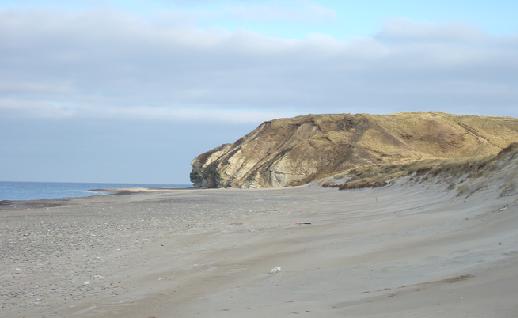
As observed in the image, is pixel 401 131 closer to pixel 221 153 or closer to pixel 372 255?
pixel 221 153

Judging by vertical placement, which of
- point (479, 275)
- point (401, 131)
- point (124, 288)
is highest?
point (401, 131)

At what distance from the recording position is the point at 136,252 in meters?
12.1

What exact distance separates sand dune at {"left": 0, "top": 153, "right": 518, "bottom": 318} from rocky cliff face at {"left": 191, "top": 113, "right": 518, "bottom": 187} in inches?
2015

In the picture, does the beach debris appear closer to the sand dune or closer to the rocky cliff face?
the sand dune

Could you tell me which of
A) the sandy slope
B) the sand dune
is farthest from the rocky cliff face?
the sandy slope

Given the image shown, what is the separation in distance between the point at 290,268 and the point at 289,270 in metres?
0.17

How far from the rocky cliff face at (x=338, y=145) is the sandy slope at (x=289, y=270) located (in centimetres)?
5175

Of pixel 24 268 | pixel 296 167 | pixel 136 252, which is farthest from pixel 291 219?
pixel 296 167

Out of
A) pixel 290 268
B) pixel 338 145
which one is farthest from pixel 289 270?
pixel 338 145

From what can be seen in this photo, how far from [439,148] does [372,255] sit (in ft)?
219

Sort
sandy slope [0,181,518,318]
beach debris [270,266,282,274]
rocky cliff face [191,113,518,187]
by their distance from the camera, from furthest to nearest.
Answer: rocky cliff face [191,113,518,187]
beach debris [270,266,282,274]
sandy slope [0,181,518,318]

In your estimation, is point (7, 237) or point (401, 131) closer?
point (7, 237)

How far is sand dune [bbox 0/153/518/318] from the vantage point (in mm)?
5801

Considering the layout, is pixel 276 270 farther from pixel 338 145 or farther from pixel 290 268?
pixel 338 145
